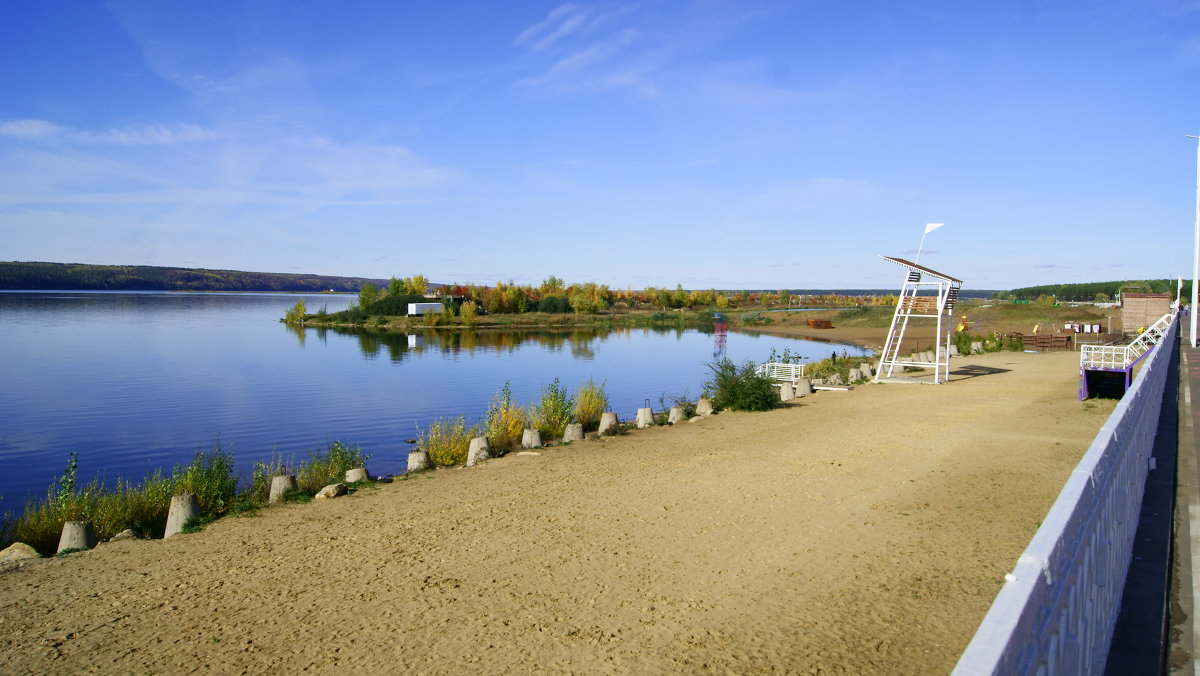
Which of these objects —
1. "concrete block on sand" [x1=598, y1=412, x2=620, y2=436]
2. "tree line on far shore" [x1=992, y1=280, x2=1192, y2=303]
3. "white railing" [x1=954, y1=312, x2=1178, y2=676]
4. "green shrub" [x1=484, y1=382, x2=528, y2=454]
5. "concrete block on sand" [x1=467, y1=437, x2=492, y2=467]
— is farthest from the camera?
"tree line on far shore" [x1=992, y1=280, x2=1192, y2=303]

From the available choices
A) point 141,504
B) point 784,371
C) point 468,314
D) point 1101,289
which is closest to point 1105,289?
point 1101,289

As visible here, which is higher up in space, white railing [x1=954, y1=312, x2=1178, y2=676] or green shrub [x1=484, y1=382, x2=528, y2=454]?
white railing [x1=954, y1=312, x2=1178, y2=676]

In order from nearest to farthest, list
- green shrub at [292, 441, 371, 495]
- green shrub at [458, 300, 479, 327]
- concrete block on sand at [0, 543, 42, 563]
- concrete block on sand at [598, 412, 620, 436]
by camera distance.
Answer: concrete block on sand at [0, 543, 42, 563] → green shrub at [292, 441, 371, 495] → concrete block on sand at [598, 412, 620, 436] → green shrub at [458, 300, 479, 327]

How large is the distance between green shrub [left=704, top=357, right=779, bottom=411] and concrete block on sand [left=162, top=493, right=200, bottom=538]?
9784 millimetres

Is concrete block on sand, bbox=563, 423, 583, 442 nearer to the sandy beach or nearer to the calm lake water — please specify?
the sandy beach

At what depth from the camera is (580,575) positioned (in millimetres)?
5539

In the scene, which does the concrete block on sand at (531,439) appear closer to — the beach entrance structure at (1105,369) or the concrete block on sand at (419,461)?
the concrete block on sand at (419,461)

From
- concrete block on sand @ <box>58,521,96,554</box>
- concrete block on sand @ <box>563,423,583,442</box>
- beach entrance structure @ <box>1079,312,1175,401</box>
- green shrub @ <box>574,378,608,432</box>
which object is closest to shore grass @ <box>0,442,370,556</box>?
concrete block on sand @ <box>58,521,96,554</box>

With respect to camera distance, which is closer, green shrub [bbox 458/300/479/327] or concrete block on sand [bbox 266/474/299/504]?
concrete block on sand [bbox 266/474/299/504]

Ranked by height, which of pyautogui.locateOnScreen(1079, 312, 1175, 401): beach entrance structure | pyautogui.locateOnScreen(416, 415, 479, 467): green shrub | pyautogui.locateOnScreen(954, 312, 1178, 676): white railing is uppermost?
pyautogui.locateOnScreen(954, 312, 1178, 676): white railing

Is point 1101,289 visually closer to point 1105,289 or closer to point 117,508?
point 1105,289

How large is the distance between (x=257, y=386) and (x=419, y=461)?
61.3 ft

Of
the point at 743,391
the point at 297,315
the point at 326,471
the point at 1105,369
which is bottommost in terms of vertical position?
the point at 326,471

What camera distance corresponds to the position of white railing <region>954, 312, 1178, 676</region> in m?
1.74
